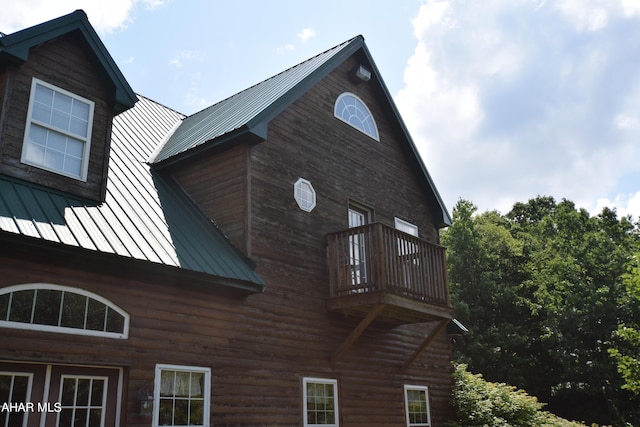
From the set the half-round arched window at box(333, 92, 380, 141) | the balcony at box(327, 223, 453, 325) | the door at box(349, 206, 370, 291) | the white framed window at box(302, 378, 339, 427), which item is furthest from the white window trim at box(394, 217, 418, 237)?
the white framed window at box(302, 378, 339, 427)

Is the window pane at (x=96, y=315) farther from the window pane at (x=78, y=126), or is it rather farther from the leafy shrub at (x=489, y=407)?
the leafy shrub at (x=489, y=407)

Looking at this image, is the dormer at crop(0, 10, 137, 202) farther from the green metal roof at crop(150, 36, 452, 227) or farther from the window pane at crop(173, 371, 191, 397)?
the window pane at crop(173, 371, 191, 397)

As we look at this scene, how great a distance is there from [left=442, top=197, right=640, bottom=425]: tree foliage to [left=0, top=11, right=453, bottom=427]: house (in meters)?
15.5

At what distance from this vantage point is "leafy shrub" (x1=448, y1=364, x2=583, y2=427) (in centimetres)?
1611

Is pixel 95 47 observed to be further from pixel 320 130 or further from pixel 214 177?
pixel 320 130

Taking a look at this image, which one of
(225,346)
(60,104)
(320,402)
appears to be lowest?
(320,402)

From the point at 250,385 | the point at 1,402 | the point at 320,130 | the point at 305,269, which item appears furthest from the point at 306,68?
the point at 1,402

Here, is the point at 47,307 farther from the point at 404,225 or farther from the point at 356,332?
the point at 404,225

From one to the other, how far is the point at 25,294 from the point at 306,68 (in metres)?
9.27

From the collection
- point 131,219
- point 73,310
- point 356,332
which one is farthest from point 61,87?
point 356,332

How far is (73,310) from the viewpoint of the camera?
8.68m

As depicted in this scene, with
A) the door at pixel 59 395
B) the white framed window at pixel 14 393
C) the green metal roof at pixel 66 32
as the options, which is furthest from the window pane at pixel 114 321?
the green metal roof at pixel 66 32

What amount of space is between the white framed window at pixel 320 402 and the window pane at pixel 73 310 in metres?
4.76

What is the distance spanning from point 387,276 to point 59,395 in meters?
6.32
